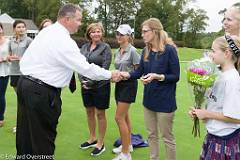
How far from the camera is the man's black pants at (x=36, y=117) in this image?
4309 mm

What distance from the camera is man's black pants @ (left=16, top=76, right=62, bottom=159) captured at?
4.31 m

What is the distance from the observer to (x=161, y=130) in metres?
4.73

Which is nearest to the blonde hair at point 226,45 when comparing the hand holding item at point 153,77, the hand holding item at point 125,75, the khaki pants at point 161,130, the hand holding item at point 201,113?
the hand holding item at point 201,113

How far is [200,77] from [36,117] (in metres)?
1.94

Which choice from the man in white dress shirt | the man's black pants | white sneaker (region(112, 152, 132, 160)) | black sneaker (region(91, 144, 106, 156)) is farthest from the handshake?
black sneaker (region(91, 144, 106, 156))

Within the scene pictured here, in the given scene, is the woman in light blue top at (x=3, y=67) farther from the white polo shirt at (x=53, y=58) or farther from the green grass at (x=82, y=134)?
the white polo shirt at (x=53, y=58)

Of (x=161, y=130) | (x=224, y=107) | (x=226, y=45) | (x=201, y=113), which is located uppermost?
(x=226, y=45)

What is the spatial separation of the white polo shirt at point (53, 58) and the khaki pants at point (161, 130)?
112 cm

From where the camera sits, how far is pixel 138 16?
70.9 meters

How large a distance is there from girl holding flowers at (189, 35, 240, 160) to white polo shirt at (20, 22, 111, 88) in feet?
4.83

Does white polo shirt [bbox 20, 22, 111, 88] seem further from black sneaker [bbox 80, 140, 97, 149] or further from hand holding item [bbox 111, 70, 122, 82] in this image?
black sneaker [bbox 80, 140, 97, 149]

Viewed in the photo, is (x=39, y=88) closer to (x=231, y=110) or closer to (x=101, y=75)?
(x=101, y=75)

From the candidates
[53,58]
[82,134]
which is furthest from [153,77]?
[82,134]

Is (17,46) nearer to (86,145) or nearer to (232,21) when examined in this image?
(86,145)
